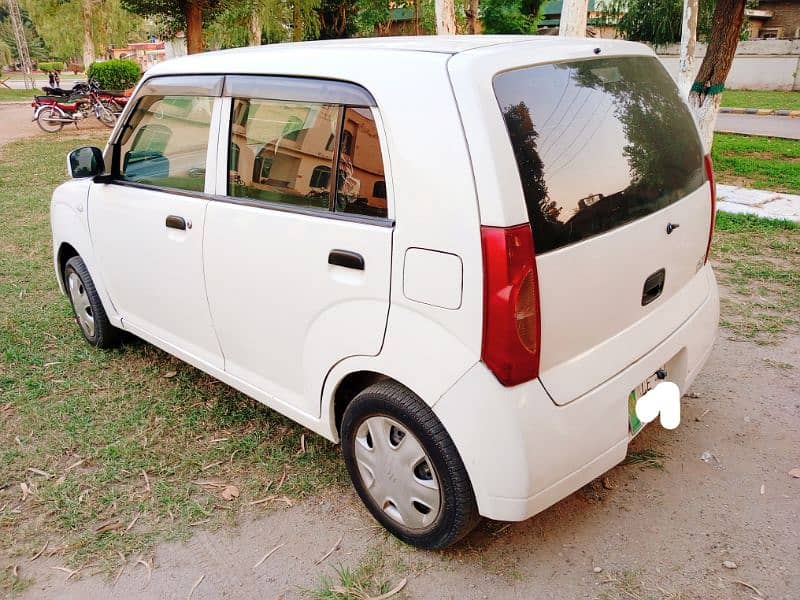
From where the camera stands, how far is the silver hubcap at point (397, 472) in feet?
7.88

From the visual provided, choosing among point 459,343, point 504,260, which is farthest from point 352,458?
point 504,260

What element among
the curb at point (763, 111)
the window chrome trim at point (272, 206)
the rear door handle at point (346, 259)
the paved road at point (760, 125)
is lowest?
the paved road at point (760, 125)

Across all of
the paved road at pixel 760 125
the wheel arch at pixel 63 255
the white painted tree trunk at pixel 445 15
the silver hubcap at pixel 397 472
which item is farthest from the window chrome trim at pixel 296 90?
the paved road at pixel 760 125

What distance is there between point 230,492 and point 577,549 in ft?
4.83

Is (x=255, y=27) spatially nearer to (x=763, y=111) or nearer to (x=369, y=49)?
(x=763, y=111)

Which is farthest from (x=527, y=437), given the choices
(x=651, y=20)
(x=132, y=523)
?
(x=651, y=20)

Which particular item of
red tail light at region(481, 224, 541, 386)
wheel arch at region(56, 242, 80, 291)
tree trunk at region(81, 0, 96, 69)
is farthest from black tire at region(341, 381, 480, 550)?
tree trunk at region(81, 0, 96, 69)

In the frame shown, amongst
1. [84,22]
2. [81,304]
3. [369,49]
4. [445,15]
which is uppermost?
[84,22]

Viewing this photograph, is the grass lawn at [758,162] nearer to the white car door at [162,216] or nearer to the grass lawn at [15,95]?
the white car door at [162,216]

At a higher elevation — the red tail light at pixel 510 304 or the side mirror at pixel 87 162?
the side mirror at pixel 87 162

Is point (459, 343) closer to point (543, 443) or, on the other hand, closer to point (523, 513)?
point (543, 443)

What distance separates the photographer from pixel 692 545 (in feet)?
8.29

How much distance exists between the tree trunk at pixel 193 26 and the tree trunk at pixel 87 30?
1246cm

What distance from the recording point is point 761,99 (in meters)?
22.2
